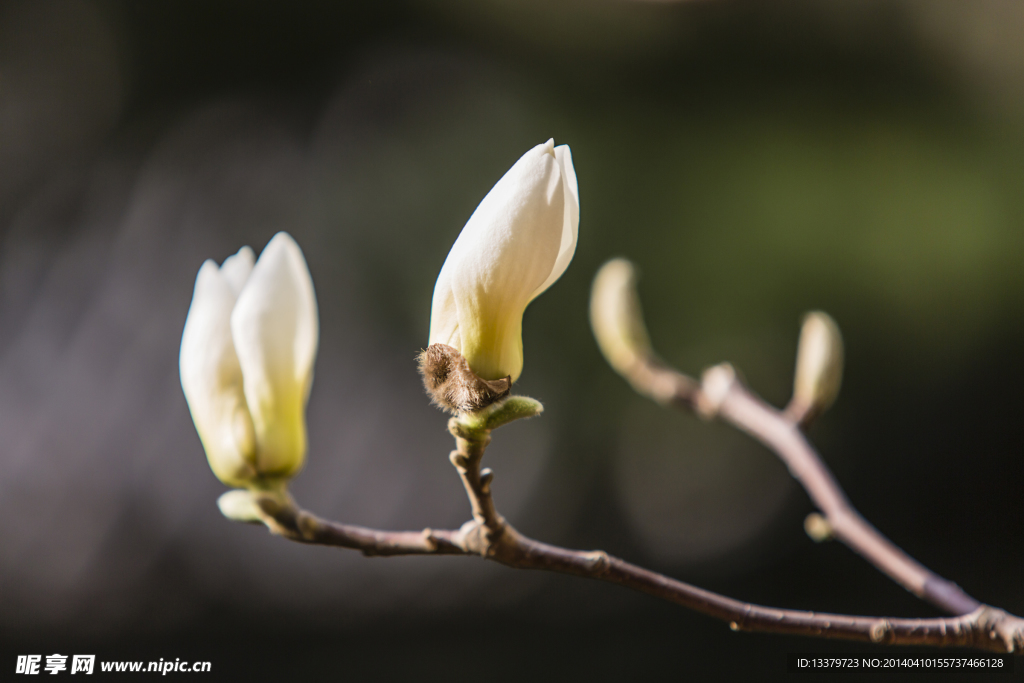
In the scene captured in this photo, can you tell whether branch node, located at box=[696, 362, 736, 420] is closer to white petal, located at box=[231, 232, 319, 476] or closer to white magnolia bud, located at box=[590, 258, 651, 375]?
white magnolia bud, located at box=[590, 258, 651, 375]

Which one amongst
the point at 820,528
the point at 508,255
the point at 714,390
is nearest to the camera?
the point at 508,255

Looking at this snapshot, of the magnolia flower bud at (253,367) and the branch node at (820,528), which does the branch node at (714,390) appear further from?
the magnolia flower bud at (253,367)

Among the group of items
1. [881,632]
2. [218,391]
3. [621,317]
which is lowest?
[881,632]

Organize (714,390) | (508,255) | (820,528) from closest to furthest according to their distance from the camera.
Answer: (508,255) < (820,528) < (714,390)

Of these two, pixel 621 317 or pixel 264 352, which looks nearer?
pixel 264 352

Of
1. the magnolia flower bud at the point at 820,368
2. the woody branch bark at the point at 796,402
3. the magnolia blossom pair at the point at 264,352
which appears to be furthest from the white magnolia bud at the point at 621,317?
the magnolia blossom pair at the point at 264,352

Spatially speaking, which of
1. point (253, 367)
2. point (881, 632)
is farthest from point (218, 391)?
point (881, 632)

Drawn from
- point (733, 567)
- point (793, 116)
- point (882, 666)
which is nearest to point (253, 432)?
point (882, 666)

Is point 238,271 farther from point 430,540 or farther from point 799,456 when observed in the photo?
point 799,456
